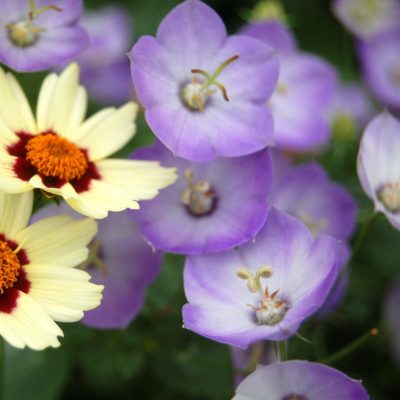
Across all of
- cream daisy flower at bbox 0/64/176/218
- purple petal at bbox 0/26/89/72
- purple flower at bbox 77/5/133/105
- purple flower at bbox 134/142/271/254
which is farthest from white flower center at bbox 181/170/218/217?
purple flower at bbox 77/5/133/105

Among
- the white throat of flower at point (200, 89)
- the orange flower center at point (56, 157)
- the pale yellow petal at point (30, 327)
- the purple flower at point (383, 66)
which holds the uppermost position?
the white throat of flower at point (200, 89)

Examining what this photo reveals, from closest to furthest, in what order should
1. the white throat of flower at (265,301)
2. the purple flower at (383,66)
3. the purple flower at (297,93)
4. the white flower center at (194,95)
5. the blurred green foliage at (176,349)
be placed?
1. the white throat of flower at (265,301)
2. the white flower center at (194,95)
3. the blurred green foliage at (176,349)
4. the purple flower at (297,93)
5. the purple flower at (383,66)

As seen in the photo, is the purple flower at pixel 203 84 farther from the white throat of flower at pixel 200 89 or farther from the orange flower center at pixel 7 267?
the orange flower center at pixel 7 267

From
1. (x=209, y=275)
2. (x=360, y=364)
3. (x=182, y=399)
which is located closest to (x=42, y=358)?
(x=182, y=399)

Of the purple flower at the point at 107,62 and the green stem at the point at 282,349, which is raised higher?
the green stem at the point at 282,349

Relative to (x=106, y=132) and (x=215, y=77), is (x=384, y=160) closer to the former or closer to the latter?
(x=215, y=77)

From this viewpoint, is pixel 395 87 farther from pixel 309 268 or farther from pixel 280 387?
pixel 280 387

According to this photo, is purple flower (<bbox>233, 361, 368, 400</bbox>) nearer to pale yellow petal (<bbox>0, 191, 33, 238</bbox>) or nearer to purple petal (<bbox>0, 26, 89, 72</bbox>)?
pale yellow petal (<bbox>0, 191, 33, 238</bbox>)

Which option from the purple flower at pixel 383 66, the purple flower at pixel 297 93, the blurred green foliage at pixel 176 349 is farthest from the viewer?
the purple flower at pixel 383 66

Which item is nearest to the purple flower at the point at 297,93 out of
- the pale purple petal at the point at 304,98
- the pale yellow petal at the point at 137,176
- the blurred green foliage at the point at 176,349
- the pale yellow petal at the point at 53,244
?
the pale purple petal at the point at 304,98
